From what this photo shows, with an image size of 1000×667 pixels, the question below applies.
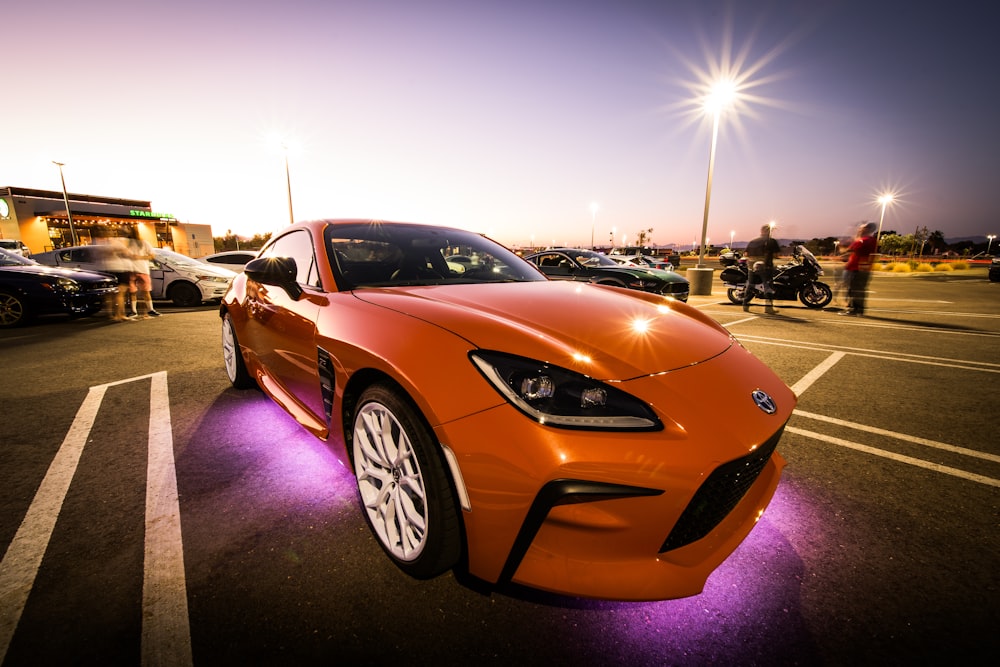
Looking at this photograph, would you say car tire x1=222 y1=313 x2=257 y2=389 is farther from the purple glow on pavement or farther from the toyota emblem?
the toyota emblem

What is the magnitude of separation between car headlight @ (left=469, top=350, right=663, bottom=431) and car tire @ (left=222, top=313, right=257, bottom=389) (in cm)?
290

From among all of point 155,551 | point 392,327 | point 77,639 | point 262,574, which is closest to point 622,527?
point 392,327

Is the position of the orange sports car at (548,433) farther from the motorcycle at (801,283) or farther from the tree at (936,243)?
the tree at (936,243)

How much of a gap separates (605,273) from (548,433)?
26.9 feet

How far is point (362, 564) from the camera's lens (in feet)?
5.35

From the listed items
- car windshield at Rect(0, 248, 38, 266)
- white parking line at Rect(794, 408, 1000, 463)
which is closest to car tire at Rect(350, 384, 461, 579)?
white parking line at Rect(794, 408, 1000, 463)

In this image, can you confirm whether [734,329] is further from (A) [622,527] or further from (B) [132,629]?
(B) [132,629]

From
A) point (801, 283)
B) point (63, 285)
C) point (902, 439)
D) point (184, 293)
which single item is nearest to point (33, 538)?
point (902, 439)

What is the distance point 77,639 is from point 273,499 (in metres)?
0.79

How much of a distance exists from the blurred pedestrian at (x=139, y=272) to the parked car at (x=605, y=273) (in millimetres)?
7178

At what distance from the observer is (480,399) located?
1.30 m

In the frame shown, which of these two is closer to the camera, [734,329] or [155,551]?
[155,551]

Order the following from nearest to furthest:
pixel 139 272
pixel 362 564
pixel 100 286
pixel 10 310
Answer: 1. pixel 362 564
2. pixel 10 310
3. pixel 100 286
4. pixel 139 272

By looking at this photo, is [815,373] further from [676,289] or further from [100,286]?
[100,286]
